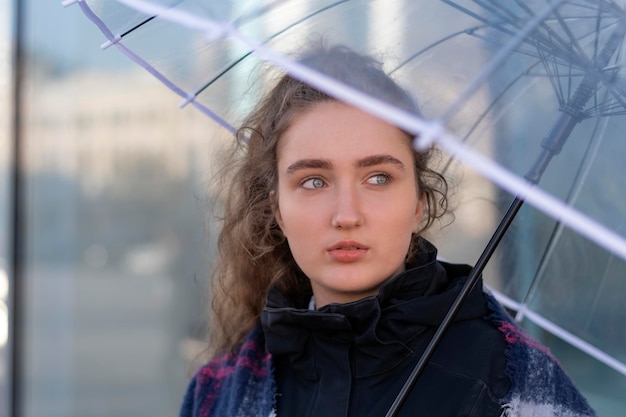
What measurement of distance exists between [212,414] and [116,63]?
267 centimetres

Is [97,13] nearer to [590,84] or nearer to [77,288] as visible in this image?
[590,84]

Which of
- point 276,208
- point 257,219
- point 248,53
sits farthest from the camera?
point 257,219

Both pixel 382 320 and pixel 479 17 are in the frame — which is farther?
pixel 382 320

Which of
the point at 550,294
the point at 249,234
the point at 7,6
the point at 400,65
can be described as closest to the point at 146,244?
the point at 7,6

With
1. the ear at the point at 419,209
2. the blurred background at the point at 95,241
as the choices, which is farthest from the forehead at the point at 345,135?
the blurred background at the point at 95,241

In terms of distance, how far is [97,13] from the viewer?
1817 millimetres

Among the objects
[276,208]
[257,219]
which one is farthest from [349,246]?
[257,219]

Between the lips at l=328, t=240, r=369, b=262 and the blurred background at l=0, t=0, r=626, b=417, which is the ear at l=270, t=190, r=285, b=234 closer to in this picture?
the lips at l=328, t=240, r=369, b=262

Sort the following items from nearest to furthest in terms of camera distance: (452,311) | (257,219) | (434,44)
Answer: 1. (434,44)
2. (452,311)
3. (257,219)

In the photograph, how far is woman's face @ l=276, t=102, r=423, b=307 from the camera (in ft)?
5.95

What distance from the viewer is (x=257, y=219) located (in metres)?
2.25

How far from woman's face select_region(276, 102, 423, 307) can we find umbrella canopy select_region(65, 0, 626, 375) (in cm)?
20

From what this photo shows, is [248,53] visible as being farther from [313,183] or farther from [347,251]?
[347,251]

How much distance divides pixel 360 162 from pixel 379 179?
6 centimetres
